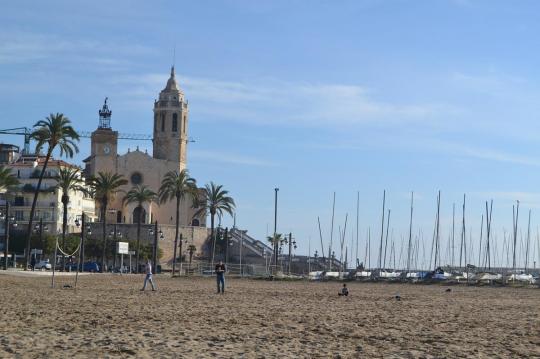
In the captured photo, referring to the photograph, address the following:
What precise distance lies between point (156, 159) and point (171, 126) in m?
7.70

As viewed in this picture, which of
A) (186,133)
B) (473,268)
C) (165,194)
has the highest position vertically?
(186,133)

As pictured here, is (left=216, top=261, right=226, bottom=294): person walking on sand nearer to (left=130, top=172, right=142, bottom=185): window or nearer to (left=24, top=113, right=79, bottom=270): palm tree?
(left=24, top=113, right=79, bottom=270): palm tree

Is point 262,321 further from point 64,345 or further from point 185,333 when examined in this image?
point 64,345

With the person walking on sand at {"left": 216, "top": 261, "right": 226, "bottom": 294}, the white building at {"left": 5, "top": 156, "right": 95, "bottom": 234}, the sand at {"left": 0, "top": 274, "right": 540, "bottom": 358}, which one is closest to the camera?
the sand at {"left": 0, "top": 274, "right": 540, "bottom": 358}

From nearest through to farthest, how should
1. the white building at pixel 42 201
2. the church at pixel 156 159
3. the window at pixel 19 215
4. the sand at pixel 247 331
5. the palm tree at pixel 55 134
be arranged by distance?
the sand at pixel 247 331
the palm tree at pixel 55 134
the white building at pixel 42 201
the window at pixel 19 215
the church at pixel 156 159

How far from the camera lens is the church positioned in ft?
439

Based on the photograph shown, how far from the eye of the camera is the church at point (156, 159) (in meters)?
134

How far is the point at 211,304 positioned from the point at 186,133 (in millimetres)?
113289

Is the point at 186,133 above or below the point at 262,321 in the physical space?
above

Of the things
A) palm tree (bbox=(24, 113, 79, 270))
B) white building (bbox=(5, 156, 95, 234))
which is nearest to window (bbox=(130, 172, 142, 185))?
white building (bbox=(5, 156, 95, 234))

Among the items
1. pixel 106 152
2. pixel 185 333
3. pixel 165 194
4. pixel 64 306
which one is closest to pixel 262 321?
pixel 185 333

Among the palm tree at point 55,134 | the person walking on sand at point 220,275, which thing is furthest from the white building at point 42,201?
the person walking on sand at point 220,275

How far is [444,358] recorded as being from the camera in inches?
664

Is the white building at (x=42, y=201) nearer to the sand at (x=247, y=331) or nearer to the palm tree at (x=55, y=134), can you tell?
the palm tree at (x=55, y=134)
